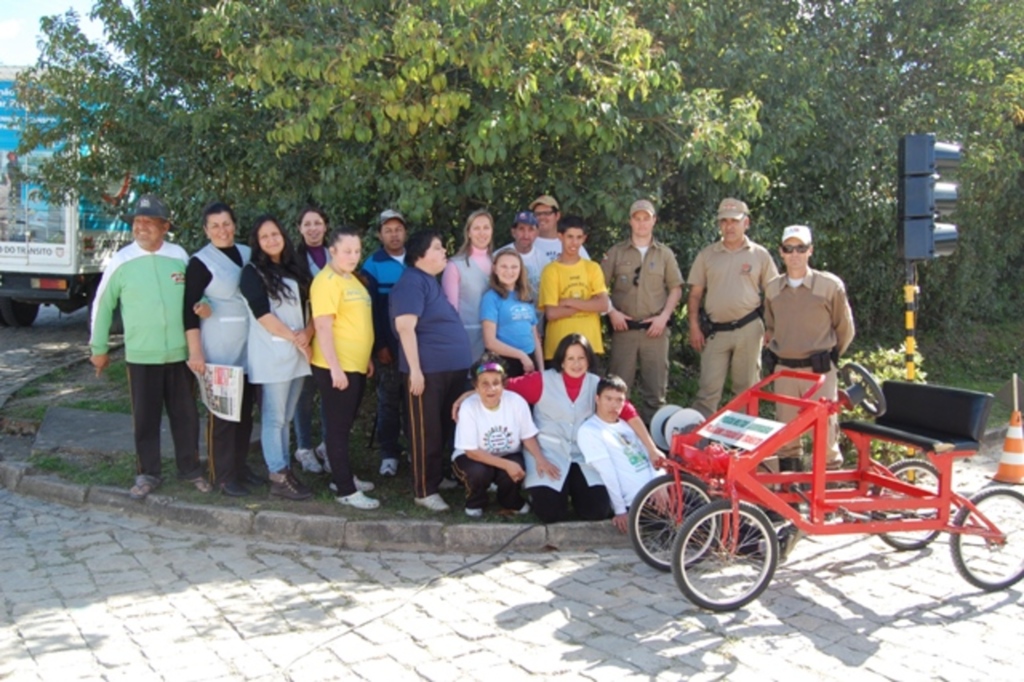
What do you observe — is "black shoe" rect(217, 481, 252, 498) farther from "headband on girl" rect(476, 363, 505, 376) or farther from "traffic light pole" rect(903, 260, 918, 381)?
Answer: "traffic light pole" rect(903, 260, 918, 381)

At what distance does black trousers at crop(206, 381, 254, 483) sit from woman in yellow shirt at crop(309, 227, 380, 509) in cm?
58

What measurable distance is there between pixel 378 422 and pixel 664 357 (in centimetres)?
232

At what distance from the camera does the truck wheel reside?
15484mm

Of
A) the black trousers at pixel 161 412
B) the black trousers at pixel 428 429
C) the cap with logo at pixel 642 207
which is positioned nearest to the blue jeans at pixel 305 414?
the black trousers at pixel 161 412

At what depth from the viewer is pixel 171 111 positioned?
8.09 m

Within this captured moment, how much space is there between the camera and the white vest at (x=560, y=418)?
6.24m

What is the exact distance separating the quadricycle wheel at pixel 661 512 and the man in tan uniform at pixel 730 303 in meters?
2.00

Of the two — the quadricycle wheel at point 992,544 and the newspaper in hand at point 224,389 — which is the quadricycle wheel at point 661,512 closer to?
the quadricycle wheel at point 992,544

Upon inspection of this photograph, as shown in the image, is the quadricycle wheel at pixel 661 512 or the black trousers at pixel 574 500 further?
the black trousers at pixel 574 500

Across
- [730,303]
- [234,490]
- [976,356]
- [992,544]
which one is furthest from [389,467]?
[976,356]

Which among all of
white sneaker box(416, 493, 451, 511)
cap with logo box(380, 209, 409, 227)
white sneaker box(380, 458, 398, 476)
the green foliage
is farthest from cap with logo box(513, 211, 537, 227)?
white sneaker box(416, 493, 451, 511)

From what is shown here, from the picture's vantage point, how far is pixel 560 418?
6336mm

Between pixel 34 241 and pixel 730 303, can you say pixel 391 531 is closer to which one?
pixel 730 303

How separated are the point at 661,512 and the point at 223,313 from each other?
3198 mm
